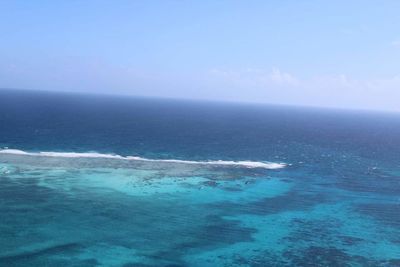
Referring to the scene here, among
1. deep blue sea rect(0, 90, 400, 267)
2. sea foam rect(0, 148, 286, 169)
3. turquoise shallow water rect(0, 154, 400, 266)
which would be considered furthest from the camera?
sea foam rect(0, 148, 286, 169)

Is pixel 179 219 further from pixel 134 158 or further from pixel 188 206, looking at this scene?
pixel 134 158

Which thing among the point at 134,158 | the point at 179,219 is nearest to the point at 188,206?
the point at 179,219

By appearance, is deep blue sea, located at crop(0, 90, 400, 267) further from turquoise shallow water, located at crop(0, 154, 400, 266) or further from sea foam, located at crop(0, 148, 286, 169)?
sea foam, located at crop(0, 148, 286, 169)

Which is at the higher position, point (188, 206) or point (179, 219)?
point (188, 206)

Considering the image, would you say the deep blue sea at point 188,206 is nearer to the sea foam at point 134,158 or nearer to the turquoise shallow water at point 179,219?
the turquoise shallow water at point 179,219

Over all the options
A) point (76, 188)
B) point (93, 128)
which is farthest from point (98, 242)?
point (93, 128)

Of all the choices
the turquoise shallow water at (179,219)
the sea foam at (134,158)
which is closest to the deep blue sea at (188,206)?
the turquoise shallow water at (179,219)

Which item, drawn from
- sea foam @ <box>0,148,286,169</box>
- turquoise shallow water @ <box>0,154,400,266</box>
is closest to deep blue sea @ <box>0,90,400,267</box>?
turquoise shallow water @ <box>0,154,400,266</box>

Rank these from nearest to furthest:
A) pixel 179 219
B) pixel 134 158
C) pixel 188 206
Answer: pixel 179 219 → pixel 188 206 → pixel 134 158

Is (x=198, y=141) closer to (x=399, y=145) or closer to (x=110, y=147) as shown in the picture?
(x=110, y=147)
